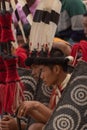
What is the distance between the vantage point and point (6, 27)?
2205 mm

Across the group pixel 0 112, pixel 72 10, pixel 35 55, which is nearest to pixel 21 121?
pixel 0 112

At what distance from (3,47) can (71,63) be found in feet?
1.36

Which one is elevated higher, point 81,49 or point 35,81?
point 81,49

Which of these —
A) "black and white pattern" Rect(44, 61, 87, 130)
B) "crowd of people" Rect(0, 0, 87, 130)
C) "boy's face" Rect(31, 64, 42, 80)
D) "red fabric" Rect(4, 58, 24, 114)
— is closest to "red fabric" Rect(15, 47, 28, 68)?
"crowd of people" Rect(0, 0, 87, 130)

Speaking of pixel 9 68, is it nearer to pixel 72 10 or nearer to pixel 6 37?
pixel 6 37

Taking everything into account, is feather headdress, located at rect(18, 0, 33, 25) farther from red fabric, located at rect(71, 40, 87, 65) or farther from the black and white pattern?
the black and white pattern

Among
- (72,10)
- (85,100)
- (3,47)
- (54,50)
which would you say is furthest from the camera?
(72,10)

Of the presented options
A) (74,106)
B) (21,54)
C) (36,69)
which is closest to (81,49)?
(36,69)

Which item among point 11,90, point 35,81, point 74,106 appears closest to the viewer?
point 74,106

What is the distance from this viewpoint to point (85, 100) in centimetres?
212

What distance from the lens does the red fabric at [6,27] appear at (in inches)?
86.0

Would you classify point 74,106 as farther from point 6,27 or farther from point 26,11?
point 26,11

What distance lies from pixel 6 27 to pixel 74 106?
0.50 metres

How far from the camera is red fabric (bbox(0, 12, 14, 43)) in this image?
2.18 m
